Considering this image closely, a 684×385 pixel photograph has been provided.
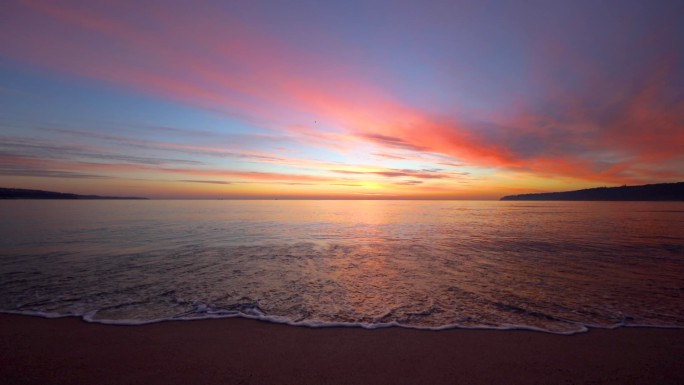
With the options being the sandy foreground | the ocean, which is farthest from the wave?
the sandy foreground

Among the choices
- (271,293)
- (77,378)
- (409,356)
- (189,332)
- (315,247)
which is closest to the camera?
(77,378)

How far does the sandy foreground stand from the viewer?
15.3 feet

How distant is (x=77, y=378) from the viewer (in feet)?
15.2

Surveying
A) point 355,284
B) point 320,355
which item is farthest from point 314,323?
point 355,284

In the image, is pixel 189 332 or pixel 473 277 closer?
pixel 189 332

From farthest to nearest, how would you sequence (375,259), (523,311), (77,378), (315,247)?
(315,247), (375,259), (523,311), (77,378)

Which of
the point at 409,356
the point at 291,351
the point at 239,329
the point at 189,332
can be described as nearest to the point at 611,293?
the point at 409,356

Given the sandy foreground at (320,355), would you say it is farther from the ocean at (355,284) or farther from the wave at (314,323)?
the ocean at (355,284)

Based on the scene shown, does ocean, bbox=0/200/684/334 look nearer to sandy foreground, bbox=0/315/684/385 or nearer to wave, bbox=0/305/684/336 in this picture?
wave, bbox=0/305/684/336

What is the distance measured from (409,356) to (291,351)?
2.05m

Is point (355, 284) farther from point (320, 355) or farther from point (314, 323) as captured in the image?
point (320, 355)

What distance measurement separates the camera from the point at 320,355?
17.6 ft

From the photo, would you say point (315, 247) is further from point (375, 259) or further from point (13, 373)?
point (13, 373)

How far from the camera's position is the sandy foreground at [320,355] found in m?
4.67
